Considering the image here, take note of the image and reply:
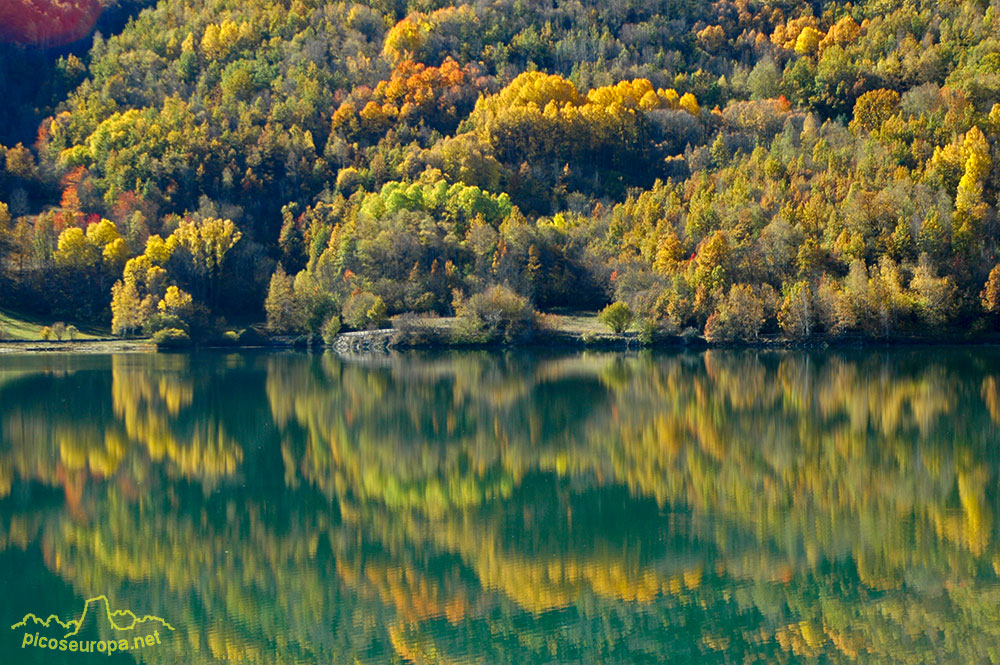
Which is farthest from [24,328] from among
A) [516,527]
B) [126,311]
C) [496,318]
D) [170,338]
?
[516,527]

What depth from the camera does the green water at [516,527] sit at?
18031 millimetres

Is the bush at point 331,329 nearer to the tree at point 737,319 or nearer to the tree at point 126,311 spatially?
the tree at point 126,311

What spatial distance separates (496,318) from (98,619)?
65.2 m

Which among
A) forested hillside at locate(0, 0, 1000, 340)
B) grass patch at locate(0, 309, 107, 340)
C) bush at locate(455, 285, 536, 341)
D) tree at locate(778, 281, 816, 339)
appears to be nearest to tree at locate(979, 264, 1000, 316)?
forested hillside at locate(0, 0, 1000, 340)

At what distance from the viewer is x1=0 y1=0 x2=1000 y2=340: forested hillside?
8281 centimetres

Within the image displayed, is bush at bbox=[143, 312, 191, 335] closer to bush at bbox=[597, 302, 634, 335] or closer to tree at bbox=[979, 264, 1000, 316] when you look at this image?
bush at bbox=[597, 302, 634, 335]

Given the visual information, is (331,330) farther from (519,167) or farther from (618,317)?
(519,167)

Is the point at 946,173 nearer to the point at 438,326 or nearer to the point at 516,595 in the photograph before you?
the point at 438,326

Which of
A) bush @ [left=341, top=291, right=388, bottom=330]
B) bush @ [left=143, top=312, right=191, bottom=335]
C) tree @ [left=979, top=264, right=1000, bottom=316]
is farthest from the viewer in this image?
bush @ [left=143, top=312, right=191, bottom=335]

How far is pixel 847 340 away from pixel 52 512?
210 feet

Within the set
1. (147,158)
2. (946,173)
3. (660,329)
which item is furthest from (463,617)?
(147,158)

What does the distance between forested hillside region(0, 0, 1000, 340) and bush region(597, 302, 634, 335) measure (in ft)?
5.74

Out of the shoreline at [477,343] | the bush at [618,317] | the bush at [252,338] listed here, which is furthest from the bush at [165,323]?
the bush at [618,317]

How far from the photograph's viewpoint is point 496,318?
8319 centimetres
